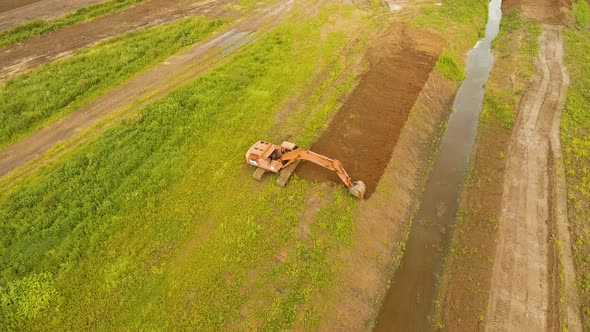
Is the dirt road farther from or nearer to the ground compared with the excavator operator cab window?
nearer to the ground

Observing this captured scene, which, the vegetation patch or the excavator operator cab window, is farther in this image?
the excavator operator cab window

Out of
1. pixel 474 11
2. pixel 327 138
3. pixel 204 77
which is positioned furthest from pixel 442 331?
pixel 474 11

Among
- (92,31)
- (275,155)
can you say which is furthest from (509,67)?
(92,31)

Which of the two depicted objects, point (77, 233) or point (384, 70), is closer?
point (77, 233)

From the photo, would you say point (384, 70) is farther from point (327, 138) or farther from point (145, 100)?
point (145, 100)

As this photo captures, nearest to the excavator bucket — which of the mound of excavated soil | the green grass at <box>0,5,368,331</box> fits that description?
the green grass at <box>0,5,368,331</box>

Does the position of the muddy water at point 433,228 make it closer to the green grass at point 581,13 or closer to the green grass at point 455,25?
the green grass at point 455,25

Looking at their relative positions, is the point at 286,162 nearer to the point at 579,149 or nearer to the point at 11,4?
the point at 579,149

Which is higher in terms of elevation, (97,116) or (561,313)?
(97,116)

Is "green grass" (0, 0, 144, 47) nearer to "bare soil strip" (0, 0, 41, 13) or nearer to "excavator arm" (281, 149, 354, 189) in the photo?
"bare soil strip" (0, 0, 41, 13)
